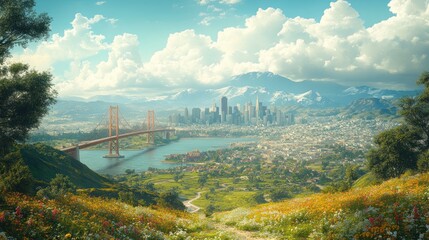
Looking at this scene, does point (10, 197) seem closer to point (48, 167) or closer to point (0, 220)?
point (0, 220)

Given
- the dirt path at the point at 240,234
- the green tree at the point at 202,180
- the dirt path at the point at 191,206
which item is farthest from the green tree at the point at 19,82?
the green tree at the point at 202,180

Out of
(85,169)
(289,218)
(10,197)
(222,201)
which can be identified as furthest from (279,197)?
(10,197)

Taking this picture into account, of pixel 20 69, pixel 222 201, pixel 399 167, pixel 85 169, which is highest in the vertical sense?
pixel 20 69

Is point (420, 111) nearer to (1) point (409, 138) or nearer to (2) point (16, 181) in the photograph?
(1) point (409, 138)

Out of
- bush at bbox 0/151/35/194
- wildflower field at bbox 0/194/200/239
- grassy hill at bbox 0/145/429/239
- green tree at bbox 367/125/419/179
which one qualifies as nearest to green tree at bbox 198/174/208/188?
green tree at bbox 367/125/419/179

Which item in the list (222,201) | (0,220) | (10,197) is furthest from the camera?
(222,201)

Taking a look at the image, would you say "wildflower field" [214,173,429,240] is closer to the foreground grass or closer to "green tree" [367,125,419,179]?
the foreground grass

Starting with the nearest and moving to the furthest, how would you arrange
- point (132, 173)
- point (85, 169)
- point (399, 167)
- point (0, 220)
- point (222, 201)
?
point (0, 220)
point (399, 167)
point (85, 169)
point (222, 201)
point (132, 173)
